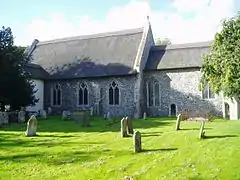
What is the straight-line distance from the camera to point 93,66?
41844mm

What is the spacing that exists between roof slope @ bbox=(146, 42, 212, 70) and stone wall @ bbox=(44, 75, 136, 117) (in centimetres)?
321

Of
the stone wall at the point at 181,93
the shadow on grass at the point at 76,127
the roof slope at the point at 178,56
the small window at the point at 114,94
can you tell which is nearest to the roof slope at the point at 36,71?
the small window at the point at 114,94

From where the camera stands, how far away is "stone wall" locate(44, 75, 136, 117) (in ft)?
129

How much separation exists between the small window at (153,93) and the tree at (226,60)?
718 inches

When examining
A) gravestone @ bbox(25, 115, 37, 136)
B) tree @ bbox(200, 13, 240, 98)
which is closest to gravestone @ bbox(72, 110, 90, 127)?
gravestone @ bbox(25, 115, 37, 136)

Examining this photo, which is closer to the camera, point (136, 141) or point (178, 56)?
point (136, 141)

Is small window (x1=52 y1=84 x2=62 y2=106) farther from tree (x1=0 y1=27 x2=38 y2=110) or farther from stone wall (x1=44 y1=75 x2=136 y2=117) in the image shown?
tree (x1=0 y1=27 x2=38 y2=110)

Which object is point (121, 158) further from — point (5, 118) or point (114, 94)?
point (114, 94)

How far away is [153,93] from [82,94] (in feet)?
26.4

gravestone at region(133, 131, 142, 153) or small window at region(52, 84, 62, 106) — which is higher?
small window at region(52, 84, 62, 106)

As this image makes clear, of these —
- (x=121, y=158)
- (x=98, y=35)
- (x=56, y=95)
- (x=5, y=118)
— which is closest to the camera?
(x=121, y=158)

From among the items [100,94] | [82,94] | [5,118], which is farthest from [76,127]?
[82,94]

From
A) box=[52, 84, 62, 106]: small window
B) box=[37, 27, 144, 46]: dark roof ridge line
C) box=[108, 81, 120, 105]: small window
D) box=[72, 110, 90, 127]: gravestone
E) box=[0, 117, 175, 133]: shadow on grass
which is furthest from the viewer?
box=[37, 27, 144, 46]: dark roof ridge line

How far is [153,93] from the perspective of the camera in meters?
39.7
